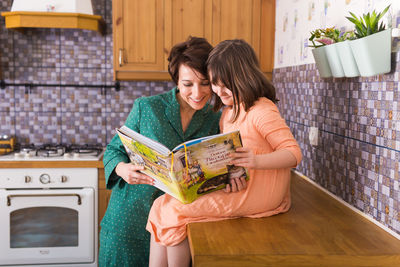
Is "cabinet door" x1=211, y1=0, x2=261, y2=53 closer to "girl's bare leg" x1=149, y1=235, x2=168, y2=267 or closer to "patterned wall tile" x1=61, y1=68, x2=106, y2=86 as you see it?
"patterned wall tile" x1=61, y1=68, x2=106, y2=86

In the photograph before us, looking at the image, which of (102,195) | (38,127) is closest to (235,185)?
(102,195)

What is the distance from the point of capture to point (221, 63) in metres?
1.41

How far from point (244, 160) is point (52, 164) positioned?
1.64 metres

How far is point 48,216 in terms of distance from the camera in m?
2.69

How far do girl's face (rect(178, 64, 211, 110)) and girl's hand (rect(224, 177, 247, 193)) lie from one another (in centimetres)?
37

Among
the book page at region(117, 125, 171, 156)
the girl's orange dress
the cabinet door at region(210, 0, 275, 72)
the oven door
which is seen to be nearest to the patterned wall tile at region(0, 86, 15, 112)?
the oven door

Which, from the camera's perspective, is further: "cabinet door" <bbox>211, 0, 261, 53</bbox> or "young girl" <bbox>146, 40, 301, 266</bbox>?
"cabinet door" <bbox>211, 0, 261, 53</bbox>

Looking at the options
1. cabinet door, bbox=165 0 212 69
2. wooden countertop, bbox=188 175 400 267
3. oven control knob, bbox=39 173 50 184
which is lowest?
oven control knob, bbox=39 173 50 184

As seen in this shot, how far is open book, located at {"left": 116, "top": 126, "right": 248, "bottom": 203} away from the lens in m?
1.26

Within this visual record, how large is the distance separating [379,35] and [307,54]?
798mm

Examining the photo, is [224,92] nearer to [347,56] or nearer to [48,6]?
[347,56]

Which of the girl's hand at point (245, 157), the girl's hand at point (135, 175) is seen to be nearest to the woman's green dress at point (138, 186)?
the girl's hand at point (135, 175)

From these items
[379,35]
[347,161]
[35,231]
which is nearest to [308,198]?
[347,161]

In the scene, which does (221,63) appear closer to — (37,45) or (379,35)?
(379,35)
